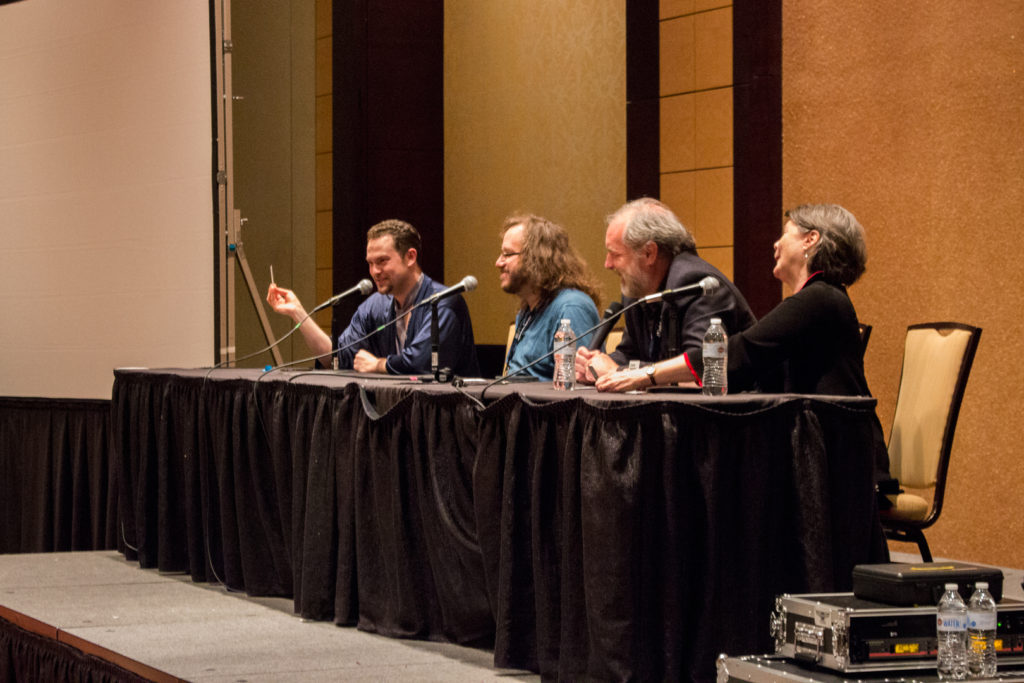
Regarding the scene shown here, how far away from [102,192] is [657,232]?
10.6 ft

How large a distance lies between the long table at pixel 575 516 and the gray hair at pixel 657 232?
1.82 feet

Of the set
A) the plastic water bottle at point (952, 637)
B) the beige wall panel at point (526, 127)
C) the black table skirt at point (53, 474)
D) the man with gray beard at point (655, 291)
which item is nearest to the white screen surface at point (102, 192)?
the black table skirt at point (53, 474)

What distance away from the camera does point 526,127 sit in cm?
671

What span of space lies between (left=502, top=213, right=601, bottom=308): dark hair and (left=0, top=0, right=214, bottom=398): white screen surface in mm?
1725

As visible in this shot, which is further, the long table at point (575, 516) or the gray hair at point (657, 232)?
the gray hair at point (657, 232)

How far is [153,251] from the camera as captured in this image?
5496mm

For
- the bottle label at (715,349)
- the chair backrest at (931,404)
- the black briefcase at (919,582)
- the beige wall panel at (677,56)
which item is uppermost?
the beige wall panel at (677,56)

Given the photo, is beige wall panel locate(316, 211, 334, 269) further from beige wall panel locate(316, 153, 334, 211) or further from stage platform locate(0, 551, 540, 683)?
stage platform locate(0, 551, 540, 683)

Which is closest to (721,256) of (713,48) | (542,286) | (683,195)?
(683,195)

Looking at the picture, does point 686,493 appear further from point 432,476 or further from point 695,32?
point 695,32

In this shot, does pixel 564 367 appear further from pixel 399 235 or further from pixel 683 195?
pixel 683 195

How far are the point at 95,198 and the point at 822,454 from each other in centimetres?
414

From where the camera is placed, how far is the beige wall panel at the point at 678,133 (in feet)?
17.1

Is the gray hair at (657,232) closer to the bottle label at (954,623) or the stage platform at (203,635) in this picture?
the stage platform at (203,635)
